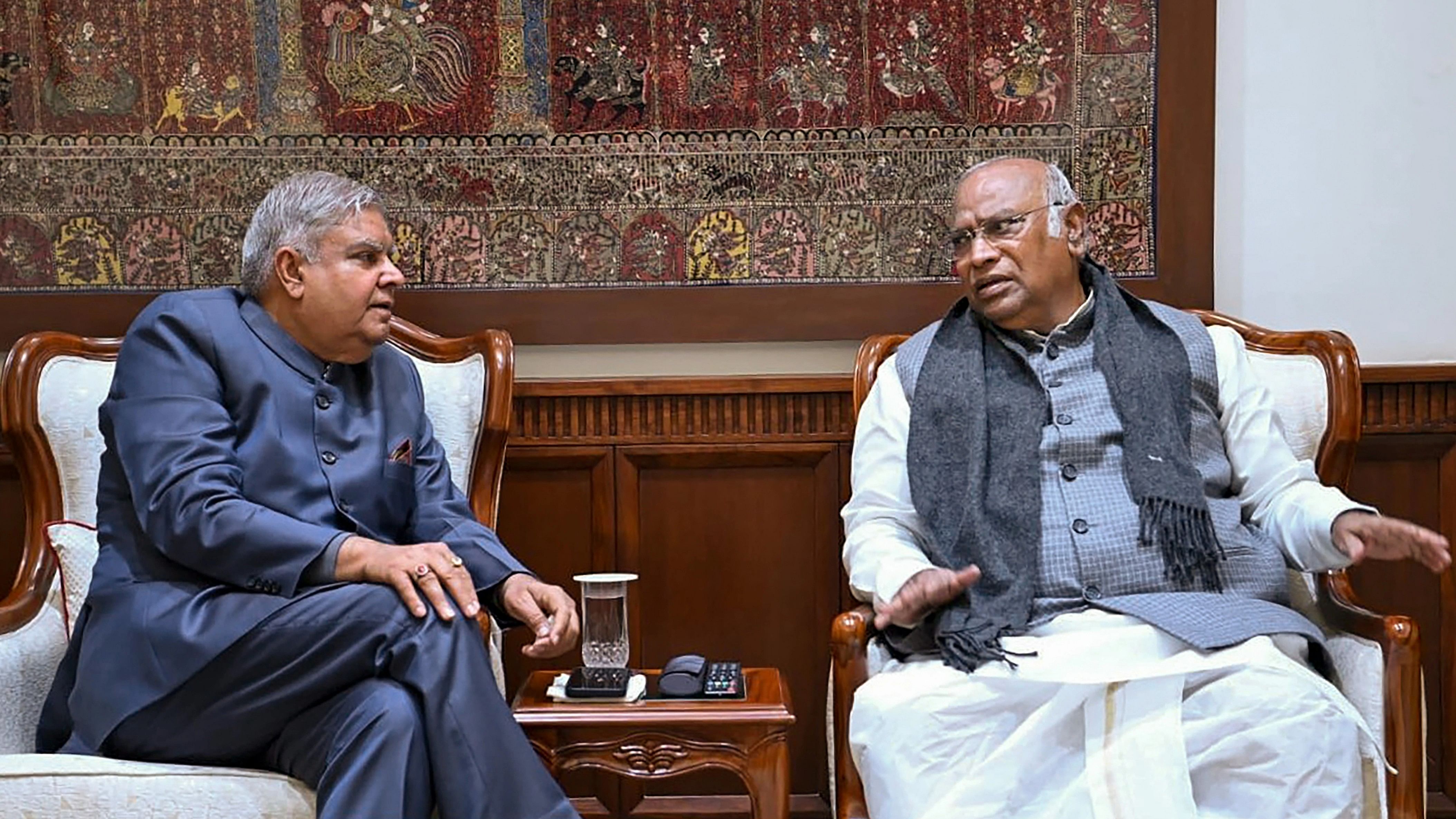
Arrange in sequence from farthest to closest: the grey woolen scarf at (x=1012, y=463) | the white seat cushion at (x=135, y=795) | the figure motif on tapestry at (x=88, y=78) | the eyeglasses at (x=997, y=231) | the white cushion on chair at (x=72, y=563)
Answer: the figure motif on tapestry at (x=88, y=78) → the eyeglasses at (x=997, y=231) → the white cushion on chair at (x=72, y=563) → the grey woolen scarf at (x=1012, y=463) → the white seat cushion at (x=135, y=795)

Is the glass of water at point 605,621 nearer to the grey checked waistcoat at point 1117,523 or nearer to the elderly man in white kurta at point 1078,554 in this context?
the elderly man in white kurta at point 1078,554

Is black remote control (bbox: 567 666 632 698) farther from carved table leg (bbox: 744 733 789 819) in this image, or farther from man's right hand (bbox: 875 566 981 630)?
man's right hand (bbox: 875 566 981 630)

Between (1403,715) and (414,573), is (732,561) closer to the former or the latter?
(414,573)

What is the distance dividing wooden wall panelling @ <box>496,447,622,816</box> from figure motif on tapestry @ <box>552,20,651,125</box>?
0.69 m

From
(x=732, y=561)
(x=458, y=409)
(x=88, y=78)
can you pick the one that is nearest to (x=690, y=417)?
(x=732, y=561)

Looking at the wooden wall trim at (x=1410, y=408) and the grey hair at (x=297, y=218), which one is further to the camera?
the wooden wall trim at (x=1410, y=408)

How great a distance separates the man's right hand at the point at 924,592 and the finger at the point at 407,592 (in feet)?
2.27

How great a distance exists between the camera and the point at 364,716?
185 cm

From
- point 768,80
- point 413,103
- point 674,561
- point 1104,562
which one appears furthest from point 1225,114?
point 413,103

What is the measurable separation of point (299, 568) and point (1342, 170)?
219 cm

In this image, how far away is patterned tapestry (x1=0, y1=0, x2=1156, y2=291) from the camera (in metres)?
2.77

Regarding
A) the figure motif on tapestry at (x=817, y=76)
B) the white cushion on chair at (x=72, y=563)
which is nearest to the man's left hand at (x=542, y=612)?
the white cushion on chair at (x=72, y=563)

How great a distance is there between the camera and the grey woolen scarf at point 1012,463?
217cm

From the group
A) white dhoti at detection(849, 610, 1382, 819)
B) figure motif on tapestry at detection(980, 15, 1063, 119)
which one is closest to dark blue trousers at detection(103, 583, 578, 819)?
white dhoti at detection(849, 610, 1382, 819)
